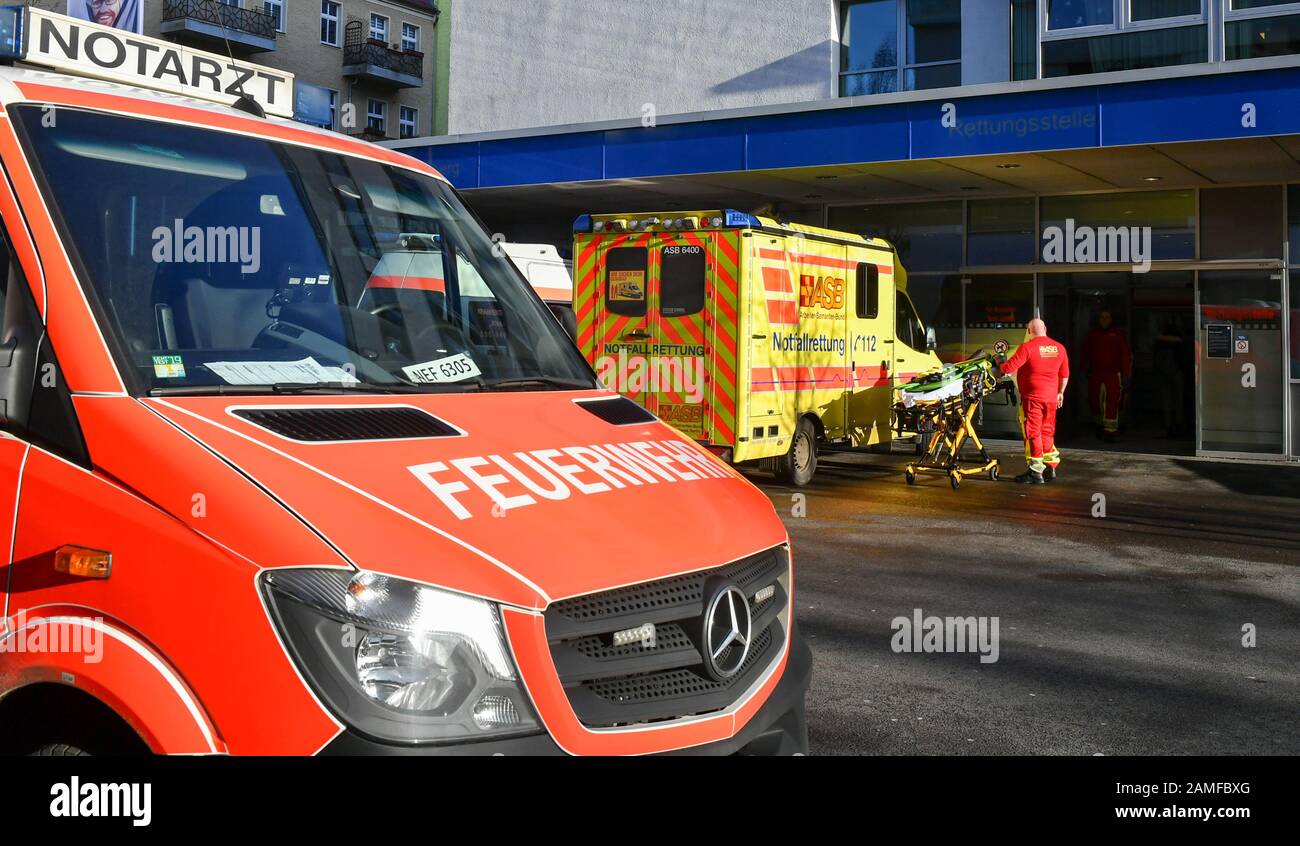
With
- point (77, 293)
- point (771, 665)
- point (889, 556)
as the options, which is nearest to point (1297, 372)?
point (889, 556)

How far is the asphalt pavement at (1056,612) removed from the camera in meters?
5.51

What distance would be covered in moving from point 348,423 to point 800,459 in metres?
11.8

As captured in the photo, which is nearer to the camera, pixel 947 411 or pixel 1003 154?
pixel 947 411

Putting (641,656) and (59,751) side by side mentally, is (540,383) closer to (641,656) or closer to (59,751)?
(641,656)

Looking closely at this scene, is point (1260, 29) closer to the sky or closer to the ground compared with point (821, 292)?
closer to the sky

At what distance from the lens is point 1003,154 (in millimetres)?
15562

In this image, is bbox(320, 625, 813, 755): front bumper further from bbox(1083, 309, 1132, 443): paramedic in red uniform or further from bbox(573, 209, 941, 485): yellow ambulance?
bbox(1083, 309, 1132, 443): paramedic in red uniform

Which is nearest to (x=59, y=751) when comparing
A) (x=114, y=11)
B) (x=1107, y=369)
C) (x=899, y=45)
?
(x=114, y=11)

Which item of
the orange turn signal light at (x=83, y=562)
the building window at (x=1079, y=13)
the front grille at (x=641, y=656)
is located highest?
the building window at (x=1079, y=13)

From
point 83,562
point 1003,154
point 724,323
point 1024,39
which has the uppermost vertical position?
point 1024,39

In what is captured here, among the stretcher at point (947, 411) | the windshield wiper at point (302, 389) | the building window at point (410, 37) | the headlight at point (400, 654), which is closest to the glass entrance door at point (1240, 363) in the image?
the stretcher at point (947, 411)

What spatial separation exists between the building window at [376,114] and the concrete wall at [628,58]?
29.0 meters

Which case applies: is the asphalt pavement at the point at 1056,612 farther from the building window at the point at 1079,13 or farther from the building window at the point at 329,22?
the building window at the point at 329,22

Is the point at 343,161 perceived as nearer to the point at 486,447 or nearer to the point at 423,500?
the point at 486,447
